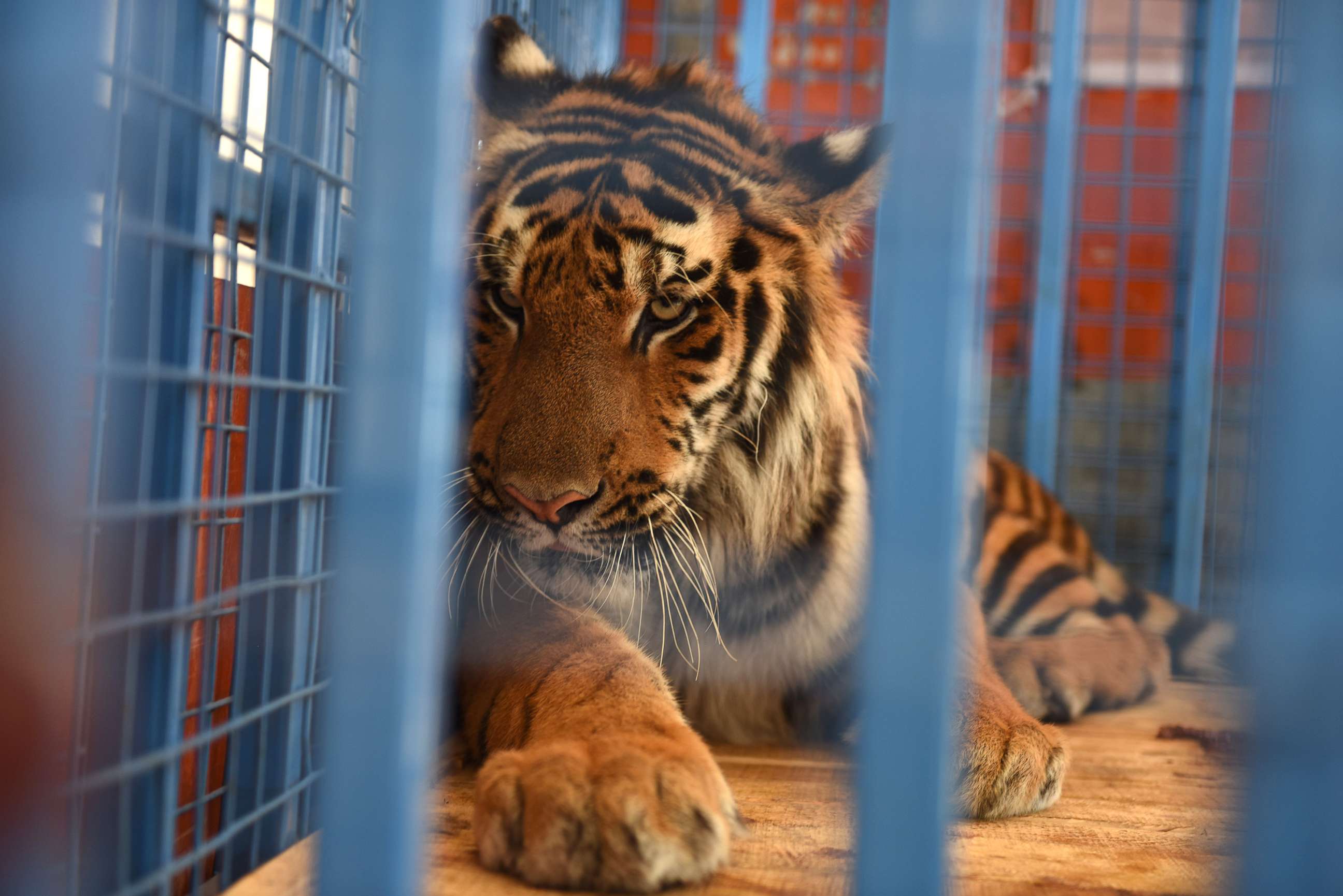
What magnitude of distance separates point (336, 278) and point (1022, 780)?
2.96 ft

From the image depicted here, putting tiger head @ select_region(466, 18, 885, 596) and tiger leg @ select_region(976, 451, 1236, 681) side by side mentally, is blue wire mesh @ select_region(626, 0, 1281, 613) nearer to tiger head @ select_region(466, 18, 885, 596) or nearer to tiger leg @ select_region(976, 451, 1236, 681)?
tiger leg @ select_region(976, 451, 1236, 681)

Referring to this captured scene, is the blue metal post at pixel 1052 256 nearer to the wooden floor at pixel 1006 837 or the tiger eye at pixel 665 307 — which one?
the wooden floor at pixel 1006 837

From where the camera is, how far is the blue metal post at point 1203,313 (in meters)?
2.07

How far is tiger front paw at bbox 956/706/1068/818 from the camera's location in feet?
3.11

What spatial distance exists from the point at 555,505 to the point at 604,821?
1.14 feet

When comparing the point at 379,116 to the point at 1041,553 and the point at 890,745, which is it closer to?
the point at 890,745

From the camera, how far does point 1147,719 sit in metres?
1.50

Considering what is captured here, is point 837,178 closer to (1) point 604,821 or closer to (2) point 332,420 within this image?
(2) point 332,420

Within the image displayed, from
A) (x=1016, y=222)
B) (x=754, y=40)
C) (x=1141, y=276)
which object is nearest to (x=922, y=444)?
(x=754, y=40)

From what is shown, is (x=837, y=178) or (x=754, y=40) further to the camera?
(x=754, y=40)

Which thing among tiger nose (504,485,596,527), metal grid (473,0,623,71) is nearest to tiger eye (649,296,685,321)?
tiger nose (504,485,596,527)

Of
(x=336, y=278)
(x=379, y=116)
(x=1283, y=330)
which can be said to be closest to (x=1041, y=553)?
(x=336, y=278)

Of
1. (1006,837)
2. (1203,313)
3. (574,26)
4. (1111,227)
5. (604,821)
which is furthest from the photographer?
(1111,227)

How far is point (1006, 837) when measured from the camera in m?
0.90
